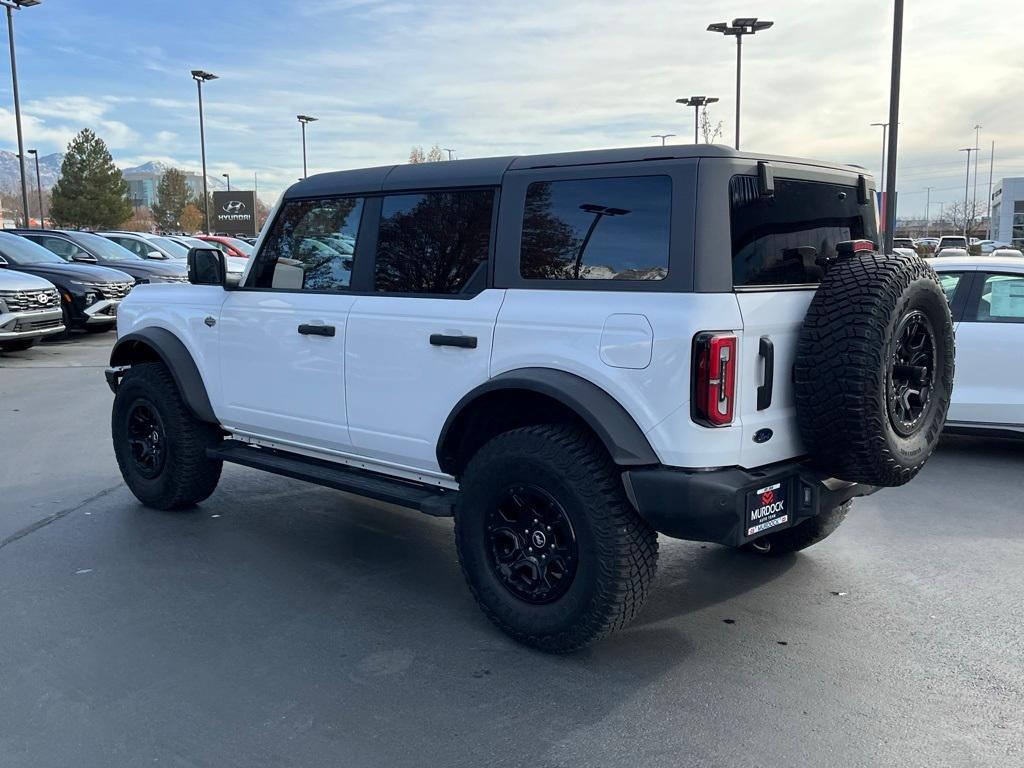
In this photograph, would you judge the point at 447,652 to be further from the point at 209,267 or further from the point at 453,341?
the point at 209,267

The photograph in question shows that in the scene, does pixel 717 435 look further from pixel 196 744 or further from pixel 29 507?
pixel 29 507

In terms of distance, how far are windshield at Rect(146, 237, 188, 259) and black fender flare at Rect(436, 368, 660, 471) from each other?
830 inches

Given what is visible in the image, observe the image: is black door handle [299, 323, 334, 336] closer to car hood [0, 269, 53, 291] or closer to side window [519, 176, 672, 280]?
side window [519, 176, 672, 280]

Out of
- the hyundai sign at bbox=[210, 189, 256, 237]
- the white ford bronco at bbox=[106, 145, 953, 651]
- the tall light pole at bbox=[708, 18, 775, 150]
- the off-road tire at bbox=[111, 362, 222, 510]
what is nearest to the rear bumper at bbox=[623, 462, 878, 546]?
the white ford bronco at bbox=[106, 145, 953, 651]

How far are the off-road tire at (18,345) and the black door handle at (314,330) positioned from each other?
10.3m

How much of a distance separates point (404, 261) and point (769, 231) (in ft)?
5.69

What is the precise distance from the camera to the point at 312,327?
4742 mm

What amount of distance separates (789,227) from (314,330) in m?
2.37

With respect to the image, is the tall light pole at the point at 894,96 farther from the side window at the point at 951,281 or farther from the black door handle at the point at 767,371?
the black door handle at the point at 767,371

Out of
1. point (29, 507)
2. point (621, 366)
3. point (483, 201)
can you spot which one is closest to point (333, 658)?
point (621, 366)

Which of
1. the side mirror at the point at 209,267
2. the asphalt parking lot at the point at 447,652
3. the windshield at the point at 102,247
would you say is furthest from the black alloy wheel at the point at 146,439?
the windshield at the point at 102,247

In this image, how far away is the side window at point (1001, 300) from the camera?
6.87m

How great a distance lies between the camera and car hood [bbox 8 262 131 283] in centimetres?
1517

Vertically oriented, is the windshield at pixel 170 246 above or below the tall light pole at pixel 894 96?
below
